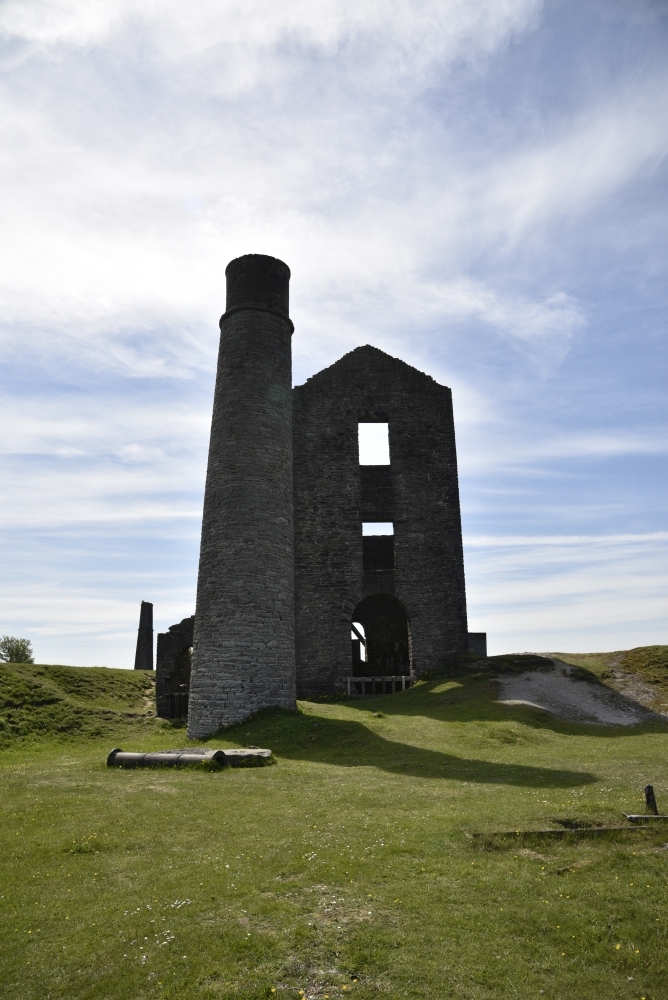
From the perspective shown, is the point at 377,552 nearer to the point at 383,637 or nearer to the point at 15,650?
the point at 383,637

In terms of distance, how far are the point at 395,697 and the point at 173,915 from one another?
2058 cm

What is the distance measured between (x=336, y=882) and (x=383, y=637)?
28225mm

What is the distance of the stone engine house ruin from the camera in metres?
20.4

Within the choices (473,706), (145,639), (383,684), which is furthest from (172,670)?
(473,706)

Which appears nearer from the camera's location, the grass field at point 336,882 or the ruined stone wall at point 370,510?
the grass field at point 336,882

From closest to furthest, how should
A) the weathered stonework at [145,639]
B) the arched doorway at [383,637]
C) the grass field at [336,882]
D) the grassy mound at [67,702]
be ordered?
the grass field at [336,882]
the grassy mound at [67,702]
the arched doorway at [383,637]
the weathered stonework at [145,639]

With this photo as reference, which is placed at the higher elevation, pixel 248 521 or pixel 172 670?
pixel 248 521

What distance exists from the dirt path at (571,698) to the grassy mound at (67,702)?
13.5 metres

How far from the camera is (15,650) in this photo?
1770 inches

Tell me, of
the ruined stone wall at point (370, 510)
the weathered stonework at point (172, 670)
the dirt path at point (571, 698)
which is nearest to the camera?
the dirt path at point (571, 698)

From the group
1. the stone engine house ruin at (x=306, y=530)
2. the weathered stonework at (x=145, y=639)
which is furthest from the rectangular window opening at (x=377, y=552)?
the weathered stonework at (x=145, y=639)

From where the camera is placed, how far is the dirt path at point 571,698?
21359 mm

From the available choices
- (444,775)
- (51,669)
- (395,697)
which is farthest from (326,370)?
(444,775)

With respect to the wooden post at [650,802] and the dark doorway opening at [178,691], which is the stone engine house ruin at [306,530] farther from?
the wooden post at [650,802]
